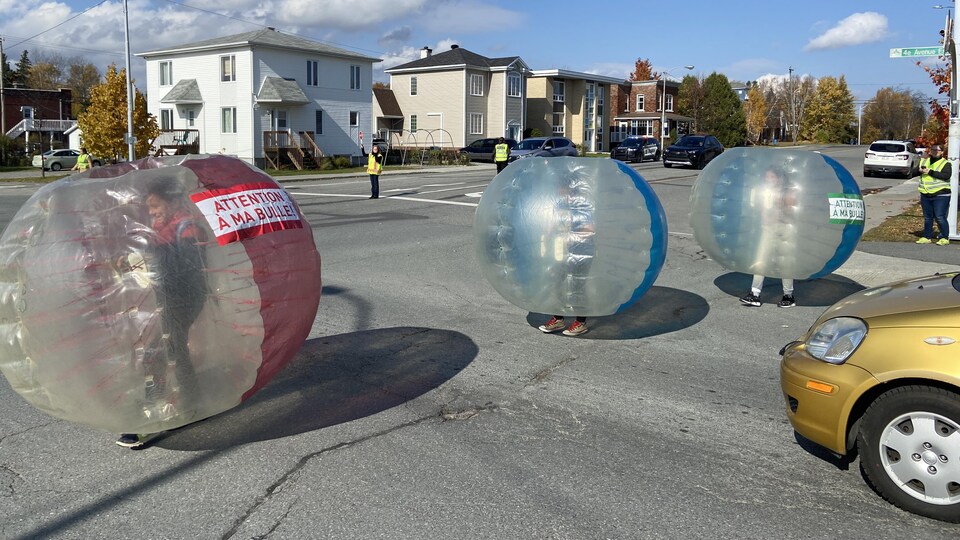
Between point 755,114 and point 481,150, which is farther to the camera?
point 755,114

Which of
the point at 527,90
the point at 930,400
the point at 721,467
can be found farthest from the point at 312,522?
the point at 527,90

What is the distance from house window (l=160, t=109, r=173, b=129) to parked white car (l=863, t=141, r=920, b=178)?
38865 mm

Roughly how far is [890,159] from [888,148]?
832 mm

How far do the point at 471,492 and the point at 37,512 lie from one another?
7.16 feet

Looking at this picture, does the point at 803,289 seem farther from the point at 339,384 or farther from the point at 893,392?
the point at 339,384

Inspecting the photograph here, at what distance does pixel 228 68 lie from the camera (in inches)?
1788

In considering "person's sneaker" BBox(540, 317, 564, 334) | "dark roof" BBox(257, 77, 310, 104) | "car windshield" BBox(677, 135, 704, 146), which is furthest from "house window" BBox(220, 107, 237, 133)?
"person's sneaker" BBox(540, 317, 564, 334)

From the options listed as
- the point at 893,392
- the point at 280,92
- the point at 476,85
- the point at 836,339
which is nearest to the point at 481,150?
the point at 476,85

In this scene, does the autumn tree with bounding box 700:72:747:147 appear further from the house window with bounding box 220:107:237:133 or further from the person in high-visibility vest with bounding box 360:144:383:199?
the person in high-visibility vest with bounding box 360:144:383:199

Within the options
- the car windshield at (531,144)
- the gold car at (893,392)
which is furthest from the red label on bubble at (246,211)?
the car windshield at (531,144)

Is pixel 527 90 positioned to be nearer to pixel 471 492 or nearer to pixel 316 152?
pixel 316 152

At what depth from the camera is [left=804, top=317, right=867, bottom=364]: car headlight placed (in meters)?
4.31

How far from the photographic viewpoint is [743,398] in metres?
6.00

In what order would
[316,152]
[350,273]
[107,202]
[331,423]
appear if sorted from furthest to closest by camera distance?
[316,152], [350,273], [331,423], [107,202]
